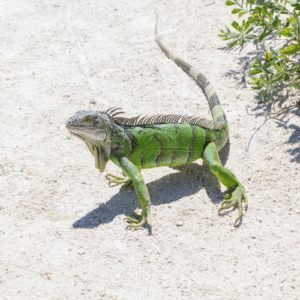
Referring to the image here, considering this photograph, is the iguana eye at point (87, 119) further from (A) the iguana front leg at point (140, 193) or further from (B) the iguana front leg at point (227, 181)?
(B) the iguana front leg at point (227, 181)

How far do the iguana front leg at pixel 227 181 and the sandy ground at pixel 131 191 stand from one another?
0.13 meters

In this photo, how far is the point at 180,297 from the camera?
9.59ft

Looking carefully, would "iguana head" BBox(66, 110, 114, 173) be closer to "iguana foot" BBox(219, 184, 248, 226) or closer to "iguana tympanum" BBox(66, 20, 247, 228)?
"iguana tympanum" BBox(66, 20, 247, 228)

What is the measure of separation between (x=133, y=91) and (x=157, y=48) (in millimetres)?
1334

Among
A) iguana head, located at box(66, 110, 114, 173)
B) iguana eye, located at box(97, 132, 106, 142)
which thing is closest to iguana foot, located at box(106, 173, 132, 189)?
iguana head, located at box(66, 110, 114, 173)

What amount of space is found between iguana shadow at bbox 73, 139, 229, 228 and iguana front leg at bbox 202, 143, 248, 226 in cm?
15

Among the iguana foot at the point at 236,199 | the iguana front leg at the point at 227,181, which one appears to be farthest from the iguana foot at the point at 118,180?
the iguana foot at the point at 236,199

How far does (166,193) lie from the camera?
4066 millimetres

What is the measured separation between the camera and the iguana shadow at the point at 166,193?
12.4ft

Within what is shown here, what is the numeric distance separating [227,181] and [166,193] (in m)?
0.70

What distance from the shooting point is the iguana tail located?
452 cm

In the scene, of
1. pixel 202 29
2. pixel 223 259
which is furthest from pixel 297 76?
pixel 223 259

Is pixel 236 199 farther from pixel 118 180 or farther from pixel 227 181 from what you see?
pixel 118 180

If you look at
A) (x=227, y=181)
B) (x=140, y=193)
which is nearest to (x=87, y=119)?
(x=140, y=193)
